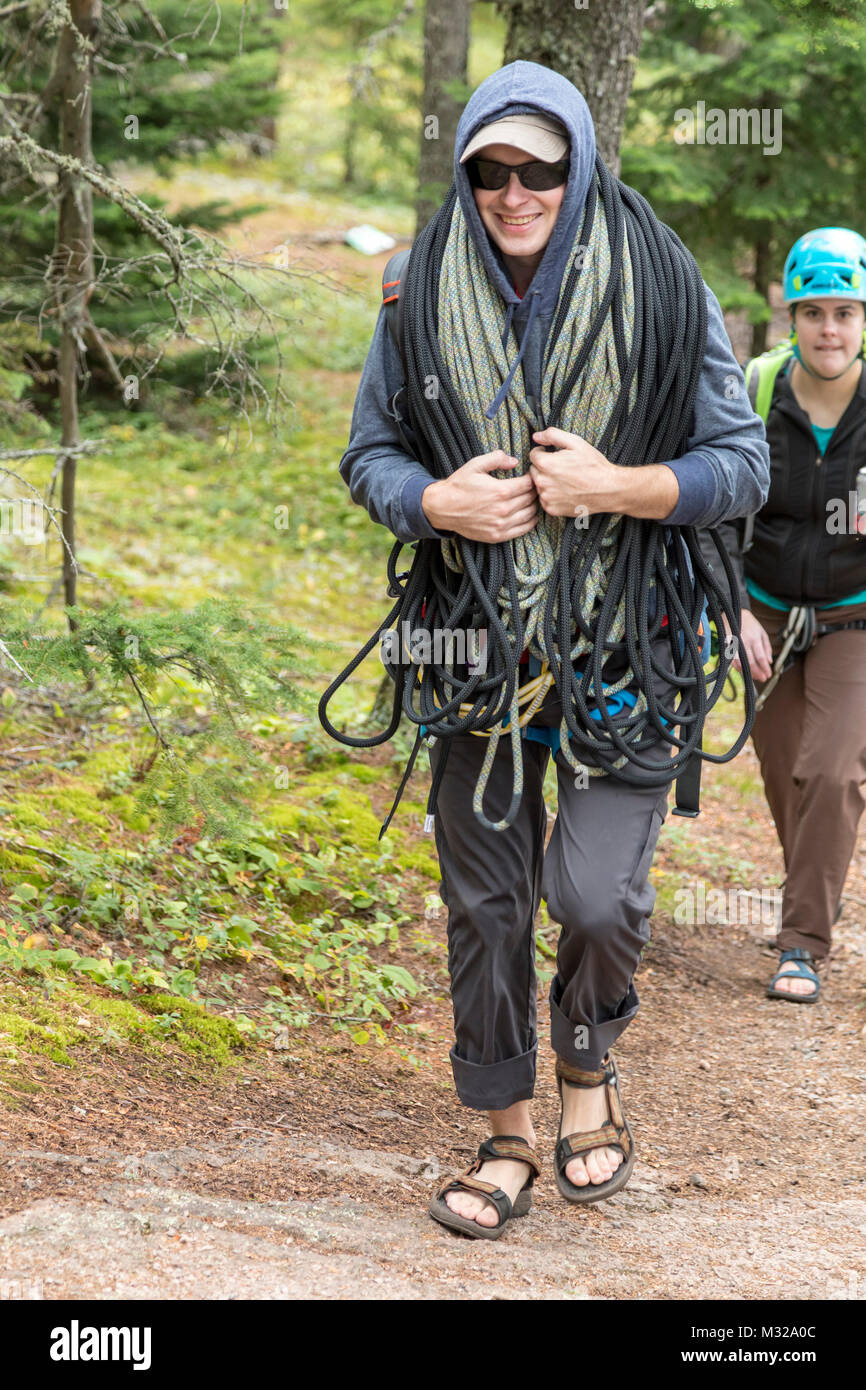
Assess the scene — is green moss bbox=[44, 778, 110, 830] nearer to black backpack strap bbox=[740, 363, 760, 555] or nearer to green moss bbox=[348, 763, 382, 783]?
green moss bbox=[348, 763, 382, 783]

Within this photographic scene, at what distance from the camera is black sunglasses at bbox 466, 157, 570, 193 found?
106 inches

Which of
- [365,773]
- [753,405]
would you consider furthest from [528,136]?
[365,773]

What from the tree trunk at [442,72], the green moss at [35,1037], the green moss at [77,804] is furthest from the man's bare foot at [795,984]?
the tree trunk at [442,72]

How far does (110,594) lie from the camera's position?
6.84m

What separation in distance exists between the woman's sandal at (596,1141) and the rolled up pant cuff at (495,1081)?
143 millimetres

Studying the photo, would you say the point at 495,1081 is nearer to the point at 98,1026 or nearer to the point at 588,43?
the point at 98,1026

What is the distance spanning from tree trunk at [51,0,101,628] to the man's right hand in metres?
2.41

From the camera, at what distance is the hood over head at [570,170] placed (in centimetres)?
265

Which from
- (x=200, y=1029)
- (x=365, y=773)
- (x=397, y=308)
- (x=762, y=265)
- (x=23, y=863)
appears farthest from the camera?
(x=762, y=265)

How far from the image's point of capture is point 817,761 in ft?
15.1

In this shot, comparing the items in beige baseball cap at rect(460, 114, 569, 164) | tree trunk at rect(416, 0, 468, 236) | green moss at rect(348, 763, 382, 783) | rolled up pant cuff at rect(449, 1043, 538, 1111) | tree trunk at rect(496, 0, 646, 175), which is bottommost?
A: green moss at rect(348, 763, 382, 783)

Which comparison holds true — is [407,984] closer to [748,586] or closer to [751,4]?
[748,586]

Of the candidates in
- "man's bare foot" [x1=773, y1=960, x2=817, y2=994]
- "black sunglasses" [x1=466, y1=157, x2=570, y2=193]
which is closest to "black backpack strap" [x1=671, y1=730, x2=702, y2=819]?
"black sunglasses" [x1=466, y1=157, x2=570, y2=193]

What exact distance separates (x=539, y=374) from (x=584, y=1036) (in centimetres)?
152
